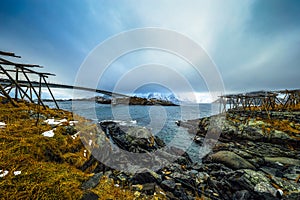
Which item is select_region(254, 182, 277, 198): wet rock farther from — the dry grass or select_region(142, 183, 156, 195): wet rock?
the dry grass

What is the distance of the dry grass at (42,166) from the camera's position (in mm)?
2494

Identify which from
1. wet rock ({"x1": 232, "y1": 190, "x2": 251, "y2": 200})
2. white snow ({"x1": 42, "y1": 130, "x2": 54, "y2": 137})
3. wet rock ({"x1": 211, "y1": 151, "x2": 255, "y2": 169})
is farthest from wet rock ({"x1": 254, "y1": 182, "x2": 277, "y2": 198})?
white snow ({"x1": 42, "y1": 130, "x2": 54, "y2": 137})

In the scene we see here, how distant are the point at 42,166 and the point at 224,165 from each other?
10.0 meters

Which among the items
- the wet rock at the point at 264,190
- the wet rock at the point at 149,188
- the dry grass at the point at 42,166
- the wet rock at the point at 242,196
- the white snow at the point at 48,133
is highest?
the white snow at the point at 48,133

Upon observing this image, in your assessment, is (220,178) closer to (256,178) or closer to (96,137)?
(256,178)

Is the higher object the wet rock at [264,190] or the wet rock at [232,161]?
the wet rock at [264,190]

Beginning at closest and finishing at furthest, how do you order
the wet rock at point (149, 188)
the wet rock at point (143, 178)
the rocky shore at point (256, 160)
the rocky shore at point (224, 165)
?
the wet rock at point (149, 188), the wet rock at point (143, 178), the rocky shore at point (224, 165), the rocky shore at point (256, 160)

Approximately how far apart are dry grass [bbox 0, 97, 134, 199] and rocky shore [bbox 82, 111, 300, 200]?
0.37 metres

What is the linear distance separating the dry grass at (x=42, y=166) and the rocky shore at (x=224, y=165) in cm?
37

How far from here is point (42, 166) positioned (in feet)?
10.2

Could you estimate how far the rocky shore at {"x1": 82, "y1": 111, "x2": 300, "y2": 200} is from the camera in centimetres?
452

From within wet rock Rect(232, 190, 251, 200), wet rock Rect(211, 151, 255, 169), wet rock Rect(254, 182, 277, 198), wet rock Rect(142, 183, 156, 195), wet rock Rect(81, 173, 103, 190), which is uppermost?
wet rock Rect(81, 173, 103, 190)

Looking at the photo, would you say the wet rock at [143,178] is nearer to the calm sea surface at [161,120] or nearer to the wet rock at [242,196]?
the wet rock at [242,196]

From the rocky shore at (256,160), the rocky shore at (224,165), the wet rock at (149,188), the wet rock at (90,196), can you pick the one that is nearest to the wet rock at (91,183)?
the rocky shore at (224,165)
